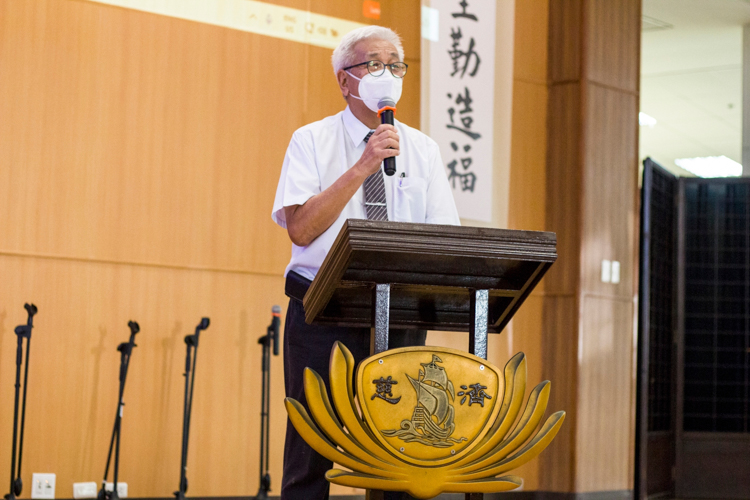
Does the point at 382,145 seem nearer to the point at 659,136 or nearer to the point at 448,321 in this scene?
the point at 448,321

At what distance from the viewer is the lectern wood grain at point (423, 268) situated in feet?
4.66

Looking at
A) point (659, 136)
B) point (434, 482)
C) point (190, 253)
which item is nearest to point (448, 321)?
point (434, 482)

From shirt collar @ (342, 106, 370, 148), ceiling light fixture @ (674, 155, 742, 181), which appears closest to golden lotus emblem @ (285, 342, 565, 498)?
shirt collar @ (342, 106, 370, 148)

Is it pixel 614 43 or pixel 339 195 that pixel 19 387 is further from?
pixel 614 43

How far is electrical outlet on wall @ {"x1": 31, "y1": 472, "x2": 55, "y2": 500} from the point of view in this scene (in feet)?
12.4

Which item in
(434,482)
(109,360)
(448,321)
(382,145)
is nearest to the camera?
(434,482)

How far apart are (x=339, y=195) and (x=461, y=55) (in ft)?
10.3

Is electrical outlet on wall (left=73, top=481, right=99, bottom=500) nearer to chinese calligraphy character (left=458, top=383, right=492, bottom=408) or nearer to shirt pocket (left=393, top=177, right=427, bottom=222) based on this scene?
shirt pocket (left=393, top=177, right=427, bottom=222)

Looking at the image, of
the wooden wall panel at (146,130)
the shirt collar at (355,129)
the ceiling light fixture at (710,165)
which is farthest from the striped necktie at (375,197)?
the ceiling light fixture at (710,165)

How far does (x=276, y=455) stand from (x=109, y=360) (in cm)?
101

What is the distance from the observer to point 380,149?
1607mm

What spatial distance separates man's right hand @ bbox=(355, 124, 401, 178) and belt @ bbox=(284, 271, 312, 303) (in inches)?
13.6

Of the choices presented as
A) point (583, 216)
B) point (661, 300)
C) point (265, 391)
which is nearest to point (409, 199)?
point (265, 391)

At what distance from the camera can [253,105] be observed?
173 inches
